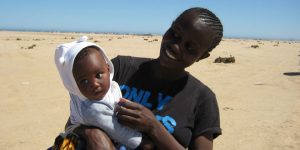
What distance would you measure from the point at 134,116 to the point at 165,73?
41cm

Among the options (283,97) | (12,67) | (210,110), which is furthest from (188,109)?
(12,67)

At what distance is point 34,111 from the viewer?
7.52 m

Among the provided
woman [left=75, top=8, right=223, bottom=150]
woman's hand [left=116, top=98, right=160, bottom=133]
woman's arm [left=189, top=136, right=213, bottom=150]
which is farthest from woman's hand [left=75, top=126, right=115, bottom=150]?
woman's arm [left=189, top=136, right=213, bottom=150]

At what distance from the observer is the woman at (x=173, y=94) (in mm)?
2174

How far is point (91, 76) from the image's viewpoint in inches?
84.8

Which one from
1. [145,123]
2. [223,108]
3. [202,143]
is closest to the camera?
[145,123]

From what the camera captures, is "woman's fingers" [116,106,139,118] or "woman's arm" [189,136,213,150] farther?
"woman's arm" [189,136,213,150]

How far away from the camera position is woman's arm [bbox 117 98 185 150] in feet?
7.03

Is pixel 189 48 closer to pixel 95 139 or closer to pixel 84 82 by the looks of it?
pixel 84 82

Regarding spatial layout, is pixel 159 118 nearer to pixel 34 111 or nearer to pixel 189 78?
pixel 189 78

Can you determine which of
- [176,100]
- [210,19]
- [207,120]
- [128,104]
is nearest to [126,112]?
[128,104]

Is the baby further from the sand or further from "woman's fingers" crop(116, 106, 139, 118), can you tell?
the sand

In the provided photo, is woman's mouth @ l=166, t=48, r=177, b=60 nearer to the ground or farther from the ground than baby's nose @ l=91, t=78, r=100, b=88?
farther from the ground

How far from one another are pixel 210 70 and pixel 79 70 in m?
12.5
